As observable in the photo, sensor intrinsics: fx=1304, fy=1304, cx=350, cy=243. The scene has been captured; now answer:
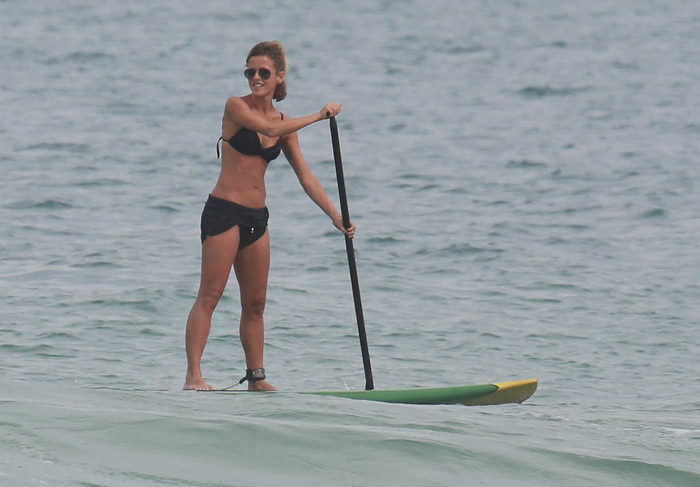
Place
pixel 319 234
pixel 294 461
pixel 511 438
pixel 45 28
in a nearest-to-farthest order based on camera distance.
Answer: pixel 294 461 → pixel 511 438 → pixel 319 234 → pixel 45 28

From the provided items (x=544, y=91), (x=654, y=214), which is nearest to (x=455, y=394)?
(x=654, y=214)

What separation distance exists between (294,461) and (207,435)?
17.0 inches

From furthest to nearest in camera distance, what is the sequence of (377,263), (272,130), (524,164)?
1. (524,164)
2. (377,263)
3. (272,130)

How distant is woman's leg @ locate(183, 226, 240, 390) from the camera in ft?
23.9

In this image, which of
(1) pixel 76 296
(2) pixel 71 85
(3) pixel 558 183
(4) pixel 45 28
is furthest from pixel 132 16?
(1) pixel 76 296

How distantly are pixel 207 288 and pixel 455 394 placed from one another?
61.9 inches

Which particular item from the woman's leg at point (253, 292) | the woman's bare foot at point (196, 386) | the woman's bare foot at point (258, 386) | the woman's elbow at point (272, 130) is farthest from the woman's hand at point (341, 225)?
the woman's bare foot at point (196, 386)

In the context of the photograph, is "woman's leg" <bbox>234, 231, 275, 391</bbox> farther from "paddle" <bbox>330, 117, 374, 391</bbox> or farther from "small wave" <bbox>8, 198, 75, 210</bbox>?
"small wave" <bbox>8, 198, 75, 210</bbox>

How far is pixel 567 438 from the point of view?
6.69 metres

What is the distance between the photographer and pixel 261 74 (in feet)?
23.4

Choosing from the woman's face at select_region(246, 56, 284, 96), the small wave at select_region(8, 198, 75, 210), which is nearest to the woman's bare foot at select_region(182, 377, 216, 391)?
the woman's face at select_region(246, 56, 284, 96)

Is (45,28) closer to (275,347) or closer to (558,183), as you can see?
(558,183)

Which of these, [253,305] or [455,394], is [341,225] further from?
[455,394]

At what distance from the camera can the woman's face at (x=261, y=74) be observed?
280 inches
